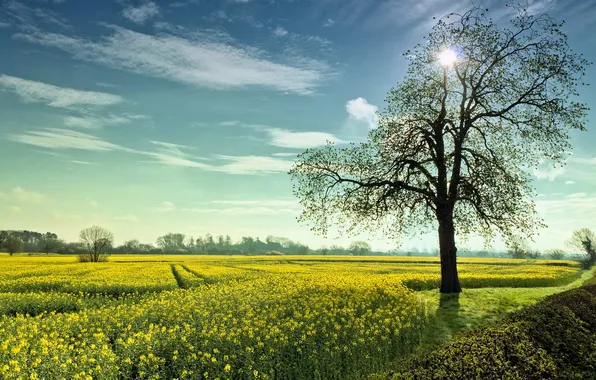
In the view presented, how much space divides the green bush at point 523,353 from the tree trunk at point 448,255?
903 cm

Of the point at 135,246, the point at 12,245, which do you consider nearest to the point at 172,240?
the point at 135,246

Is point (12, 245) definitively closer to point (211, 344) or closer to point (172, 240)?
point (172, 240)

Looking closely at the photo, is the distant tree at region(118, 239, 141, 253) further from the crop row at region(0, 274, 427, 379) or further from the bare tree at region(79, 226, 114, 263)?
the crop row at region(0, 274, 427, 379)

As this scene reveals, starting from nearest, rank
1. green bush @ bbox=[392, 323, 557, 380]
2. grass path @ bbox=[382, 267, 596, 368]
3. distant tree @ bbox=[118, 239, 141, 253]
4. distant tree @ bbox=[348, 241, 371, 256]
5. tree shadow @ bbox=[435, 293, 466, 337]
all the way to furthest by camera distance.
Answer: green bush @ bbox=[392, 323, 557, 380] < grass path @ bbox=[382, 267, 596, 368] < tree shadow @ bbox=[435, 293, 466, 337] < distant tree @ bbox=[118, 239, 141, 253] < distant tree @ bbox=[348, 241, 371, 256]

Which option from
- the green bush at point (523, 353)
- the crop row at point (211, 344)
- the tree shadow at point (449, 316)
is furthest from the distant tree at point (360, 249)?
the crop row at point (211, 344)

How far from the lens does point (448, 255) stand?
83.5 feet

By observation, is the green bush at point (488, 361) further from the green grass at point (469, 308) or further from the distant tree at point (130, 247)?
the distant tree at point (130, 247)

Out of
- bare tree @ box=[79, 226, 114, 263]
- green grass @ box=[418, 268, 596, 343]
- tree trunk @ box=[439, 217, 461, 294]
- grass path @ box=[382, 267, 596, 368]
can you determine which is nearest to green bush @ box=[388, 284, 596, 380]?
grass path @ box=[382, 267, 596, 368]

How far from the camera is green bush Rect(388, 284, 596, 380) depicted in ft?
29.9

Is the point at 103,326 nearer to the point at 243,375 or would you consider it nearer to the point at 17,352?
the point at 17,352

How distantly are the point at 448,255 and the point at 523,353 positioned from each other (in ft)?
49.8

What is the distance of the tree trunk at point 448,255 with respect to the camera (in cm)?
2544

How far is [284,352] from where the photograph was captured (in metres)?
11.1

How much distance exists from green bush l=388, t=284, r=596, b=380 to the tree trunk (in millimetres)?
9026
